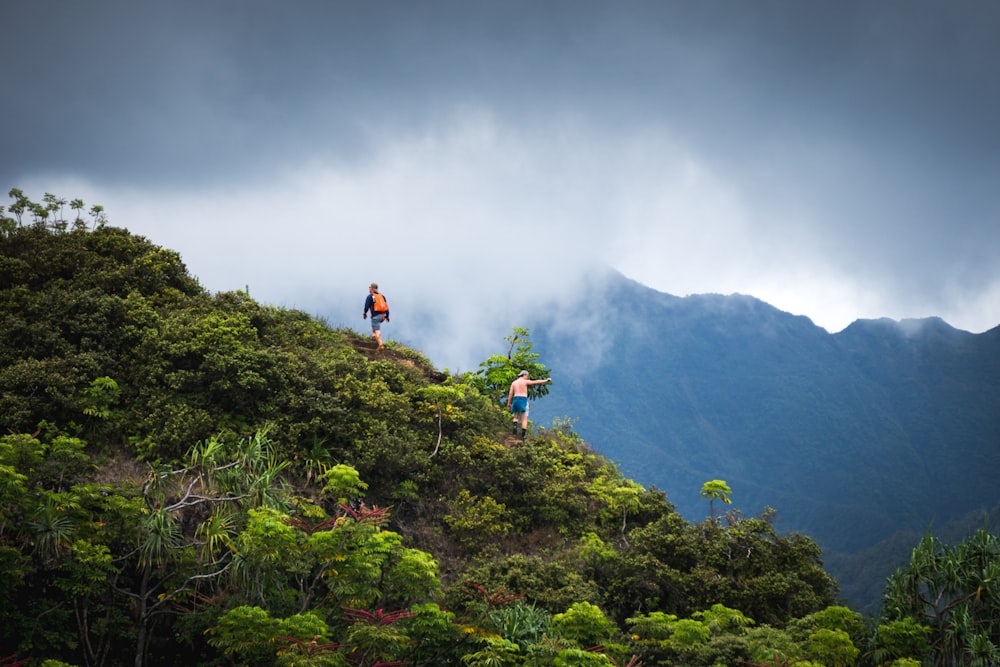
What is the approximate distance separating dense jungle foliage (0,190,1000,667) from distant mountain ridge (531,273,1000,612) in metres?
98.4

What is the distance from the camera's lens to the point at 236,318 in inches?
657

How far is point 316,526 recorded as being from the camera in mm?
10305

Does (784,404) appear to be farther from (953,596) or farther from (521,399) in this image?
(953,596)

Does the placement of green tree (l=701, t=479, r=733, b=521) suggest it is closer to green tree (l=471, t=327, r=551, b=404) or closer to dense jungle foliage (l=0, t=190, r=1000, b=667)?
dense jungle foliage (l=0, t=190, r=1000, b=667)

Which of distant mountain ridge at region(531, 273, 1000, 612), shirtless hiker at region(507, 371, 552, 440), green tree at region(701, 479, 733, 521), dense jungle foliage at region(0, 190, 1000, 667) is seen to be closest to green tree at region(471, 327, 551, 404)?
dense jungle foliage at region(0, 190, 1000, 667)

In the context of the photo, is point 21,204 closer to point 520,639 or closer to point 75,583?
point 75,583

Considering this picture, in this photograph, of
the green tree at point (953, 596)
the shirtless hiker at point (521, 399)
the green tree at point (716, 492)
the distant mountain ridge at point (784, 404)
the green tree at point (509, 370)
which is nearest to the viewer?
the green tree at point (953, 596)

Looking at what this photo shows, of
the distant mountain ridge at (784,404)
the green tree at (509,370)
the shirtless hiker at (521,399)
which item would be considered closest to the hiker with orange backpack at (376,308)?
the green tree at (509,370)

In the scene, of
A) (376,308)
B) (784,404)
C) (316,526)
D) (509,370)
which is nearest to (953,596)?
(316,526)

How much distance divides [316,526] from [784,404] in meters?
158

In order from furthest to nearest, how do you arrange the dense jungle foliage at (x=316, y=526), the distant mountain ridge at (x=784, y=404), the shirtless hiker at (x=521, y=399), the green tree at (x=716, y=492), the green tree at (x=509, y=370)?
the distant mountain ridge at (x=784, y=404) → the green tree at (x=509, y=370) → the shirtless hiker at (x=521, y=399) → the green tree at (x=716, y=492) → the dense jungle foliage at (x=316, y=526)

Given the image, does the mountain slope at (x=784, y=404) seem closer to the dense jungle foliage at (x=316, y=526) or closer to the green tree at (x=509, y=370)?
the green tree at (x=509, y=370)

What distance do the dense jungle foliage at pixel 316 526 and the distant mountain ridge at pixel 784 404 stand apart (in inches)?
3875

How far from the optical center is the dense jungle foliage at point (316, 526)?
9.70m
